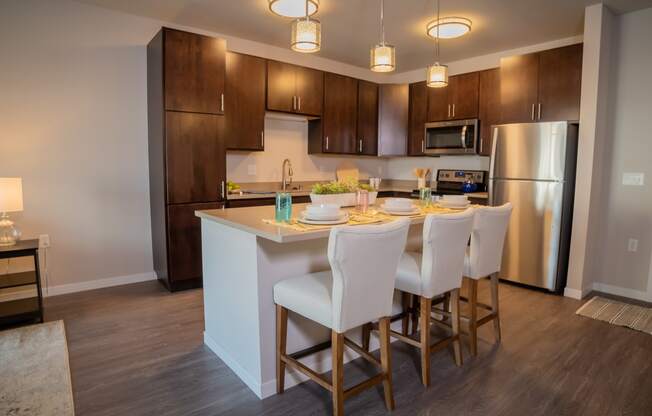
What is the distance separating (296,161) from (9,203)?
2969 millimetres

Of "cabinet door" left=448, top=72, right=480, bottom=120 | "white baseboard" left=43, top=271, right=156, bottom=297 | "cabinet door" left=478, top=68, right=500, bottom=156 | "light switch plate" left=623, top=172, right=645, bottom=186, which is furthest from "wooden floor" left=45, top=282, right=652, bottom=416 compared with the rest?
"cabinet door" left=448, top=72, right=480, bottom=120

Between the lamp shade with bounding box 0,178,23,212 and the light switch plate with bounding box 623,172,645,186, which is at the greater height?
the light switch plate with bounding box 623,172,645,186

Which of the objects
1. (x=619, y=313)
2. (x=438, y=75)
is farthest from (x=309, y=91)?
(x=619, y=313)

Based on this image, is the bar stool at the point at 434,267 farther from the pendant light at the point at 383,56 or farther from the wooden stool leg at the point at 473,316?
the pendant light at the point at 383,56

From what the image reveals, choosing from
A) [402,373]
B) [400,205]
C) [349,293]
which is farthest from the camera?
[400,205]

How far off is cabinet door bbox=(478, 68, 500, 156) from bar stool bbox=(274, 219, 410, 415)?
3.27 metres

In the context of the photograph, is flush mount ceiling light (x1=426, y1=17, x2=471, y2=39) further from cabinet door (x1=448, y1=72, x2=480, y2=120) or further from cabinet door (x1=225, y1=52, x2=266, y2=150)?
cabinet door (x1=225, y1=52, x2=266, y2=150)

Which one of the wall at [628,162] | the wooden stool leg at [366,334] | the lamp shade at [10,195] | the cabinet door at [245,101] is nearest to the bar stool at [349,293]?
the wooden stool leg at [366,334]

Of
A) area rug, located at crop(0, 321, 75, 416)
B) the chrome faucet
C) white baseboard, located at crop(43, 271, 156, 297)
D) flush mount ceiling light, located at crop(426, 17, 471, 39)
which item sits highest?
flush mount ceiling light, located at crop(426, 17, 471, 39)

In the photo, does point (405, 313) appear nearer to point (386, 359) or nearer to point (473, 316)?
point (473, 316)

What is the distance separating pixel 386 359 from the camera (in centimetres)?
185

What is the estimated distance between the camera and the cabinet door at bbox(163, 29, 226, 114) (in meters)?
3.36

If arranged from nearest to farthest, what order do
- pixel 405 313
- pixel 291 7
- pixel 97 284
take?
pixel 291 7 < pixel 405 313 < pixel 97 284

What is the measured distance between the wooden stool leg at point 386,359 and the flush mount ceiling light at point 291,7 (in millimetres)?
1899
